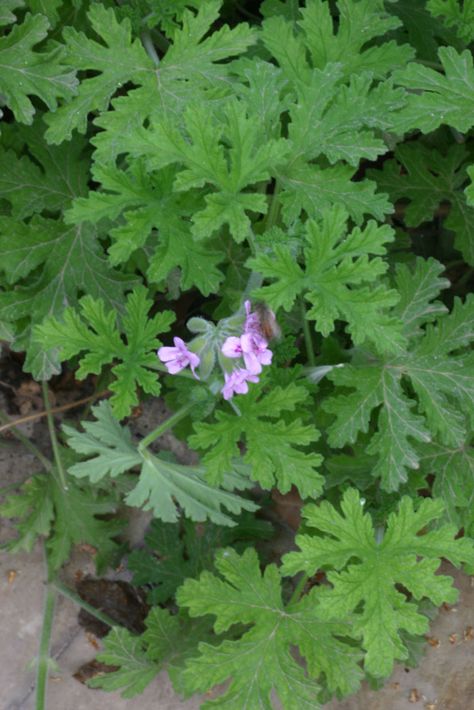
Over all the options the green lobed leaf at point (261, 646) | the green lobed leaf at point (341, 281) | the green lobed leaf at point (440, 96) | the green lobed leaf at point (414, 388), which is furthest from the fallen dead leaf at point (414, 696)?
the green lobed leaf at point (440, 96)

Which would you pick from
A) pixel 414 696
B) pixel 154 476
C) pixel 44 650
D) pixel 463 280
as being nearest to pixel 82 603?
pixel 44 650

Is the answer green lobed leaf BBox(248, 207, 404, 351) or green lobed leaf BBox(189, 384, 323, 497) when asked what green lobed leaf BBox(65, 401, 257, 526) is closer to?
green lobed leaf BBox(189, 384, 323, 497)

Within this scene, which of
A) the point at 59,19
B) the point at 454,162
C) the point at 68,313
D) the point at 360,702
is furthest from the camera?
the point at 360,702

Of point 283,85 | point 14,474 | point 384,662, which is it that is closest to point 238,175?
point 283,85

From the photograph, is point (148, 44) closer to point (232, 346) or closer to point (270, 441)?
point (232, 346)

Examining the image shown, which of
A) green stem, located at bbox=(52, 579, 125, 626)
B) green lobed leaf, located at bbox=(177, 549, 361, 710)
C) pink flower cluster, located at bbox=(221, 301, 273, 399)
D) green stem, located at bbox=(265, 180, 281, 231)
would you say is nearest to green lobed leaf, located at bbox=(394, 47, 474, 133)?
green stem, located at bbox=(265, 180, 281, 231)

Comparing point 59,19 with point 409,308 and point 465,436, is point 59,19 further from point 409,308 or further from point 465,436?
point 465,436

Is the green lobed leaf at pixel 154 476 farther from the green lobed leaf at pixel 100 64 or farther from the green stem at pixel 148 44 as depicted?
the green stem at pixel 148 44
